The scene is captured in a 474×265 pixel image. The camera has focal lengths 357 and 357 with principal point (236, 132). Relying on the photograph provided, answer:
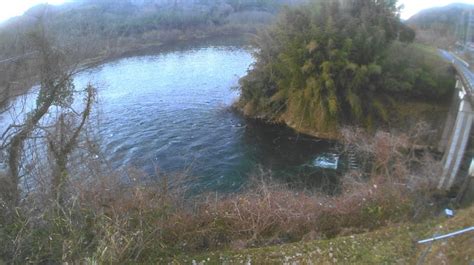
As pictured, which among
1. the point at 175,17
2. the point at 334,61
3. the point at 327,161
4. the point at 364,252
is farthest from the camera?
the point at 175,17

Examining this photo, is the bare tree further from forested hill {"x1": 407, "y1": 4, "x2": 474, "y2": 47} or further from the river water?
forested hill {"x1": 407, "y1": 4, "x2": 474, "y2": 47}

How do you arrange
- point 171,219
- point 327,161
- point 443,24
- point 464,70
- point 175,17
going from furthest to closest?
point 175,17 → point 443,24 → point 464,70 → point 327,161 → point 171,219

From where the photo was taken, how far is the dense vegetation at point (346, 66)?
1784 centimetres

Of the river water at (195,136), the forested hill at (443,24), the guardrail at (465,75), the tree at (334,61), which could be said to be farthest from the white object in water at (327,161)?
Result: the forested hill at (443,24)

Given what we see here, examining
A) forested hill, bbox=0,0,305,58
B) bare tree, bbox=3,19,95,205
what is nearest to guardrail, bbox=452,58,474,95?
forested hill, bbox=0,0,305,58

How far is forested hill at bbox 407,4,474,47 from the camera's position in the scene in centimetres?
2436

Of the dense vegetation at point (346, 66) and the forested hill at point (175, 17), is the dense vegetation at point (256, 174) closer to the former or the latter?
the dense vegetation at point (346, 66)

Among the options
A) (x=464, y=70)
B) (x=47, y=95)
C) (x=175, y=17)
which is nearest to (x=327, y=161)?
(x=464, y=70)

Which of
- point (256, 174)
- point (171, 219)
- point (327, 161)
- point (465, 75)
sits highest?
point (465, 75)

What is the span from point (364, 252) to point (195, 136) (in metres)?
12.7

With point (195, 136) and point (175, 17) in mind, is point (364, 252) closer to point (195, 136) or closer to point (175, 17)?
point (195, 136)

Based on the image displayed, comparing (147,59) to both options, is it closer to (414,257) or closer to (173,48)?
(173,48)

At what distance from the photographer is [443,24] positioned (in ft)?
94.9

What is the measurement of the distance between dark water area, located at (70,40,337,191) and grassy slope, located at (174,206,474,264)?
593 cm
